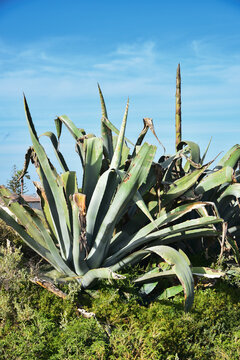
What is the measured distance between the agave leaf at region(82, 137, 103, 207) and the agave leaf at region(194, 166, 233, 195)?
4.03 ft

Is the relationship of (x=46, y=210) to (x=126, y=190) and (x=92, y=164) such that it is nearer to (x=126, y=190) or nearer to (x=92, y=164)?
(x=92, y=164)

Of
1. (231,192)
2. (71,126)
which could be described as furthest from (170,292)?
(71,126)

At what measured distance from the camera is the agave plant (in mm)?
4051

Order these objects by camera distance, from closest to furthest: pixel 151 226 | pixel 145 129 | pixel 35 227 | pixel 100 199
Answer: pixel 100 199 → pixel 151 226 → pixel 35 227 → pixel 145 129

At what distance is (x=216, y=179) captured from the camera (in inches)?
191

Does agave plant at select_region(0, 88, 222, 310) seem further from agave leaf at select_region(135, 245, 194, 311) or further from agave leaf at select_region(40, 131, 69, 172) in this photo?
agave leaf at select_region(40, 131, 69, 172)

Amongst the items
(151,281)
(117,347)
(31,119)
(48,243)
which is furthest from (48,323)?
(31,119)

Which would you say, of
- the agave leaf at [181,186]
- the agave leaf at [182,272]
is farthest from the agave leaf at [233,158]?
the agave leaf at [182,272]

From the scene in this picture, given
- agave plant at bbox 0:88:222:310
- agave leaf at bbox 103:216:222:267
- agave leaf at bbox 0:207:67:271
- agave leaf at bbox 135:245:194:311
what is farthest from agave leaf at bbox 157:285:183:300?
agave leaf at bbox 0:207:67:271

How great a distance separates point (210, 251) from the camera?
5.47 m

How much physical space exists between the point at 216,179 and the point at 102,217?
1394mm

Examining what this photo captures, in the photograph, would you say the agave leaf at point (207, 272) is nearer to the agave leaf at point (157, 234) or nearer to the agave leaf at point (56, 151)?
the agave leaf at point (157, 234)

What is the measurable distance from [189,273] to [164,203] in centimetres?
97

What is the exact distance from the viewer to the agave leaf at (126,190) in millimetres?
4047
